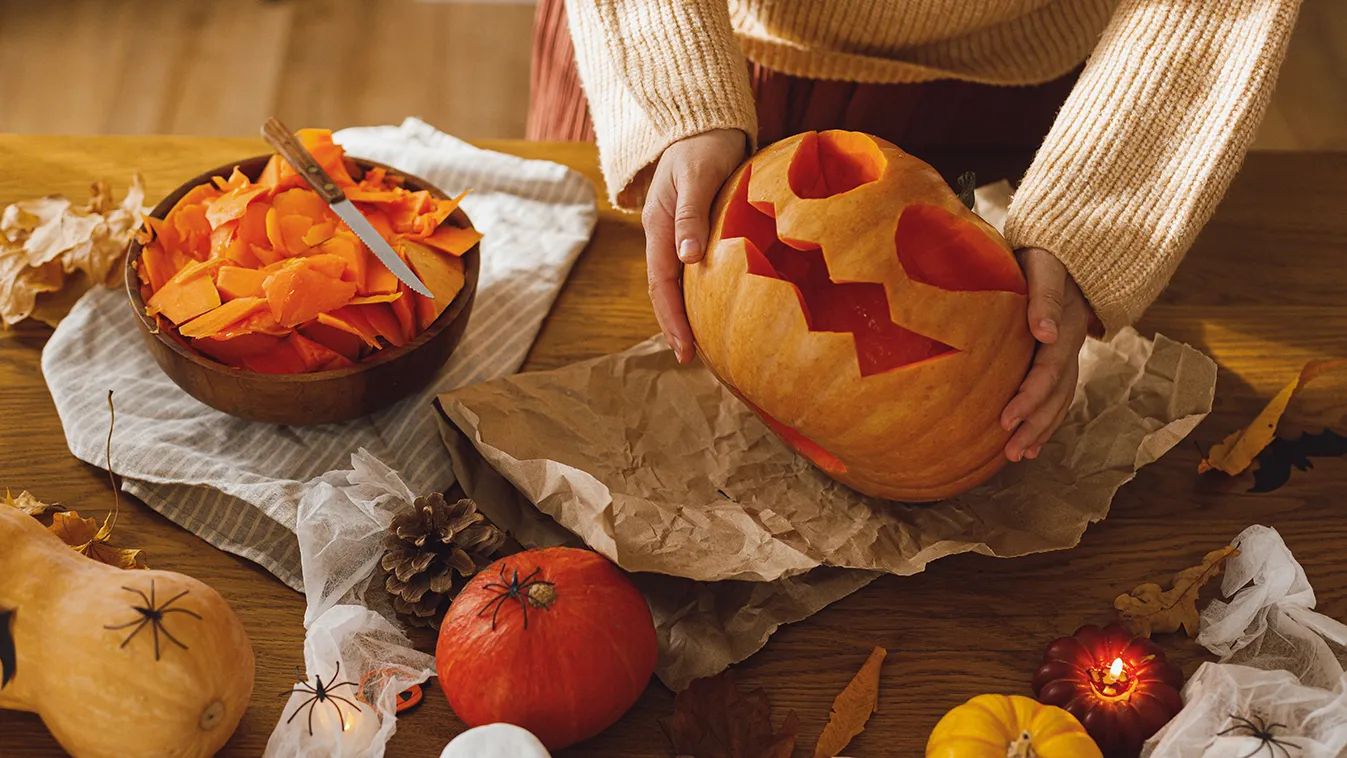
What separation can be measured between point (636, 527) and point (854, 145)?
34cm

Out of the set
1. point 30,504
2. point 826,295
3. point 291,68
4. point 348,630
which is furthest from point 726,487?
point 291,68

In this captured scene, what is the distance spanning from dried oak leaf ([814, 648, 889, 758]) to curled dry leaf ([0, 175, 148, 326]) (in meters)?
0.77

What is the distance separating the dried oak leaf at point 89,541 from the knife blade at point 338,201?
30 centimetres

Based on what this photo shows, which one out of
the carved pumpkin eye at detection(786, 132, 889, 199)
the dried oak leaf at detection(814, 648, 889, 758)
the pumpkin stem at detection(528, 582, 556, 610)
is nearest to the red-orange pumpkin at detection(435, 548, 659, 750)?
the pumpkin stem at detection(528, 582, 556, 610)

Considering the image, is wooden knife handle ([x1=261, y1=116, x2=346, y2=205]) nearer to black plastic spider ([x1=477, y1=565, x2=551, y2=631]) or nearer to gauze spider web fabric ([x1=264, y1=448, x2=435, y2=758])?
gauze spider web fabric ([x1=264, y1=448, x2=435, y2=758])

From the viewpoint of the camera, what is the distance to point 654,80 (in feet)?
3.31

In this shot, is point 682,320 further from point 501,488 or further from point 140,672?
point 140,672

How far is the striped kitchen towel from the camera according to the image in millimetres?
935

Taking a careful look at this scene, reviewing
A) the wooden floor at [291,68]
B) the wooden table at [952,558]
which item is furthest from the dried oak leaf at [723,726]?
the wooden floor at [291,68]

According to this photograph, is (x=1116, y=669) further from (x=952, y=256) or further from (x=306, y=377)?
(x=306, y=377)

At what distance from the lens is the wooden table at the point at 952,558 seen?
85 cm

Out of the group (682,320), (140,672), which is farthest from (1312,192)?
(140,672)

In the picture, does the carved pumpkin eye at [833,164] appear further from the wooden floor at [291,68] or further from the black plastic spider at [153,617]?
the wooden floor at [291,68]

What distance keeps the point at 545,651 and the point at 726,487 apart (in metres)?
0.26
